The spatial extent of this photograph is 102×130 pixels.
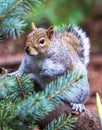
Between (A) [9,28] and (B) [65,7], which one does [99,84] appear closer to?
(B) [65,7]

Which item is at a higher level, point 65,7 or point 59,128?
point 65,7

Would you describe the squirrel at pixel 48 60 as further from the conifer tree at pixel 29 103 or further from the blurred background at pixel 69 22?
the blurred background at pixel 69 22

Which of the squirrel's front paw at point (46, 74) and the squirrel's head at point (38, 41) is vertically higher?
the squirrel's head at point (38, 41)

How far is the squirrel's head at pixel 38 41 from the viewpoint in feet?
7.90

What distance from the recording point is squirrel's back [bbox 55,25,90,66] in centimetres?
295

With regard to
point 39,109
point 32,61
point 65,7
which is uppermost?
point 65,7

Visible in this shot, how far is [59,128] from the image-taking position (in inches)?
72.7

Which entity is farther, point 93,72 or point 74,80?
point 93,72

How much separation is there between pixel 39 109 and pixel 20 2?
49 cm

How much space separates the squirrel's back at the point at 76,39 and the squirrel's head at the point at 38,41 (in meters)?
0.33

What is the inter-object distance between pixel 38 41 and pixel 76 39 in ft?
1.89

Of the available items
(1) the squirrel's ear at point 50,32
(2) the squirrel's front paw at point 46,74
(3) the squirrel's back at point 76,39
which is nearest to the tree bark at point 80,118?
(2) the squirrel's front paw at point 46,74

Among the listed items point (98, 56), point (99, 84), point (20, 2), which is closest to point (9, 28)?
point (20, 2)

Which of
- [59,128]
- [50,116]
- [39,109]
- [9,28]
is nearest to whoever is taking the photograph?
[39,109]
